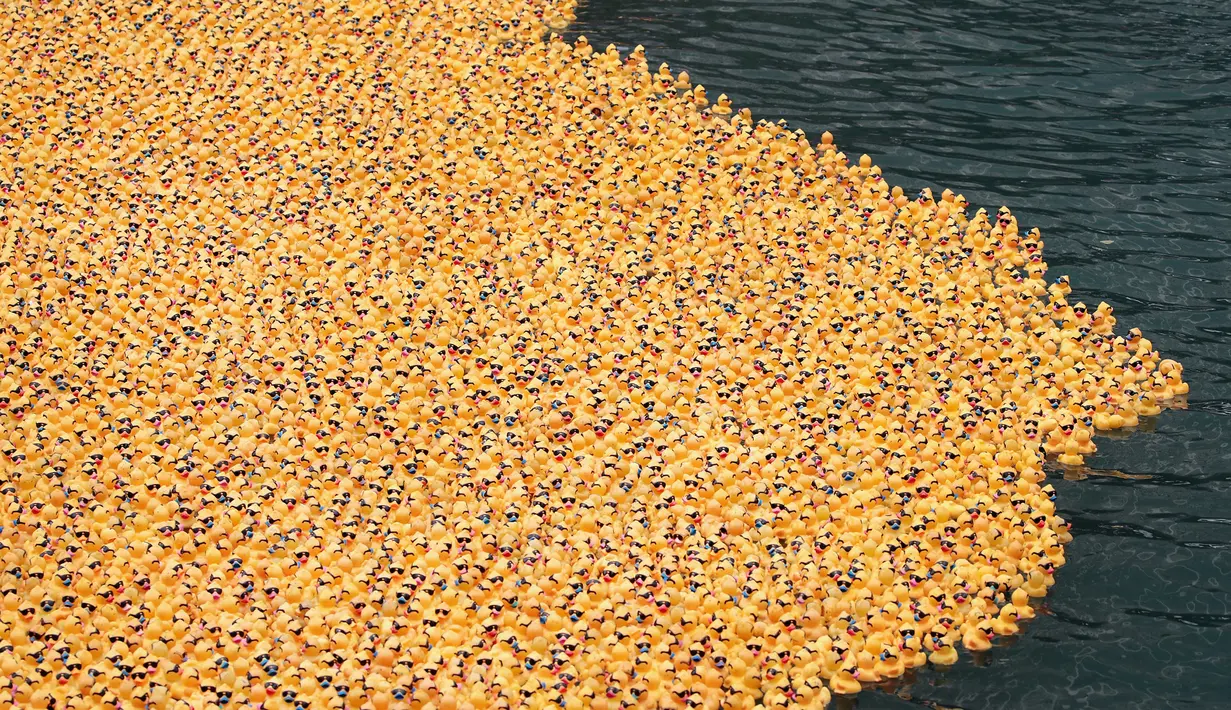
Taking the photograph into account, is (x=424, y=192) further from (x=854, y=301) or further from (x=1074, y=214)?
(x=1074, y=214)

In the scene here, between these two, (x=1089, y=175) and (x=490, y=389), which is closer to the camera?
(x=490, y=389)

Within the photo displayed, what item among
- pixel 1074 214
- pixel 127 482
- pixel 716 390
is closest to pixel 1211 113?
pixel 1074 214

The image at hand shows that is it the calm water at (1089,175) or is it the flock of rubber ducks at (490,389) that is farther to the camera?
the calm water at (1089,175)

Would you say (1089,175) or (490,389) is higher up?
(1089,175)

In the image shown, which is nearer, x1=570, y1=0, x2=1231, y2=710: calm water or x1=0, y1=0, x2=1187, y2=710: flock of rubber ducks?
x1=0, y1=0, x2=1187, y2=710: flock of rubber ducks
